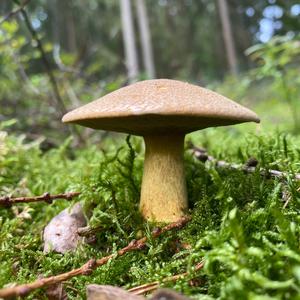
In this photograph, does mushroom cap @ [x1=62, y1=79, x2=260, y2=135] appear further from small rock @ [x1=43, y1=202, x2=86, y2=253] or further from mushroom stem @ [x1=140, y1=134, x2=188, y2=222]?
small rock @ [x1=43, y1=202, x2=86, y2=253]

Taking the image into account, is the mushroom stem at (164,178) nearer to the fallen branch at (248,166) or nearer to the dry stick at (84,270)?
the dry stick at (84,270)

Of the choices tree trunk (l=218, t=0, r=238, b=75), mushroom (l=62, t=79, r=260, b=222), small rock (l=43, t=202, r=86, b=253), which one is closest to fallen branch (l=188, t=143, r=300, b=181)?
mushroom (l=62, t=79, r=260, b=222)

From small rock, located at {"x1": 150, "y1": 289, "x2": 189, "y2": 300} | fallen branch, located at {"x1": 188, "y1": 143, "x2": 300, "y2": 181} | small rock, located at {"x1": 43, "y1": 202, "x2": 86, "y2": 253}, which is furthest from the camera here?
fallen branch, located at {"x1": 188, "y1": 143, "x2": 300, "y2": 181}

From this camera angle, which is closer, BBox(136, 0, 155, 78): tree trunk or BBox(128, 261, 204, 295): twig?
BBox(128, 261, 204, 295): twig

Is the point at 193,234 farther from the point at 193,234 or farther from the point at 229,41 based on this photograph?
the point at 229,41

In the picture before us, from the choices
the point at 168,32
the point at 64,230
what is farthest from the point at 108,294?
the point at 168,32
